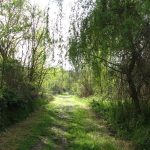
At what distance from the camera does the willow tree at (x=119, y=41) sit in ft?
51.3

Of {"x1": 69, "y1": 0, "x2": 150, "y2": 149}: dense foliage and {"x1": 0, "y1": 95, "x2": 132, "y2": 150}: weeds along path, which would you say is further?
{"x1": 69, "y1": 0, "x2": 150, "y2": 149}: dense foliage

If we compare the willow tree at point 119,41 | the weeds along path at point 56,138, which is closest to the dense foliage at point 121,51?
the willow tree at point 119,41

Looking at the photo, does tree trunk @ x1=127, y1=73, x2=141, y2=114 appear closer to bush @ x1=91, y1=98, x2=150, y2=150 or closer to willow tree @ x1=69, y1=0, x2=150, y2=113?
willow tree @ x1=69, y1=0, x2=150, y2=113

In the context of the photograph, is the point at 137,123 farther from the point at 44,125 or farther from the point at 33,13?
the point at 33,13

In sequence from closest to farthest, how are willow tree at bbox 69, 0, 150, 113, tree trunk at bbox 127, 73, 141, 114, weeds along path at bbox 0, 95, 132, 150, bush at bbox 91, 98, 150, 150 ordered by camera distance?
weeds along path at bbox 0, 95, 132, 150 → bush at bbox 91, 98, 150, 150 → willow tree at bbox 69, 0, 150, 113 → tree trunk at bbox 127, 73, 141, 114

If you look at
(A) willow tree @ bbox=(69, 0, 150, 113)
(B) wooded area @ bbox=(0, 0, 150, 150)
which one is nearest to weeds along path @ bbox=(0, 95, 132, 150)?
(B) wooded area @ bbox=(0, 0, 150, 150)

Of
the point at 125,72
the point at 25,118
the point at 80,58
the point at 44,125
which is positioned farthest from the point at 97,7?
the point at 25,118

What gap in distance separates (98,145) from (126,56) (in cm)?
557

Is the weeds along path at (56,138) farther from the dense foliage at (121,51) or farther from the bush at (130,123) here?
the dense foliage at (121,51)

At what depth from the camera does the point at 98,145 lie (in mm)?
14695

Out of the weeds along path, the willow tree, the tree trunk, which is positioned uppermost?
the willow tree

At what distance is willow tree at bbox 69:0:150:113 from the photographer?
15648mm

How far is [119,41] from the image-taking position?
52.0 ft

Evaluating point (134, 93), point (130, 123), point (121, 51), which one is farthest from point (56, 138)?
point (121, 51)
